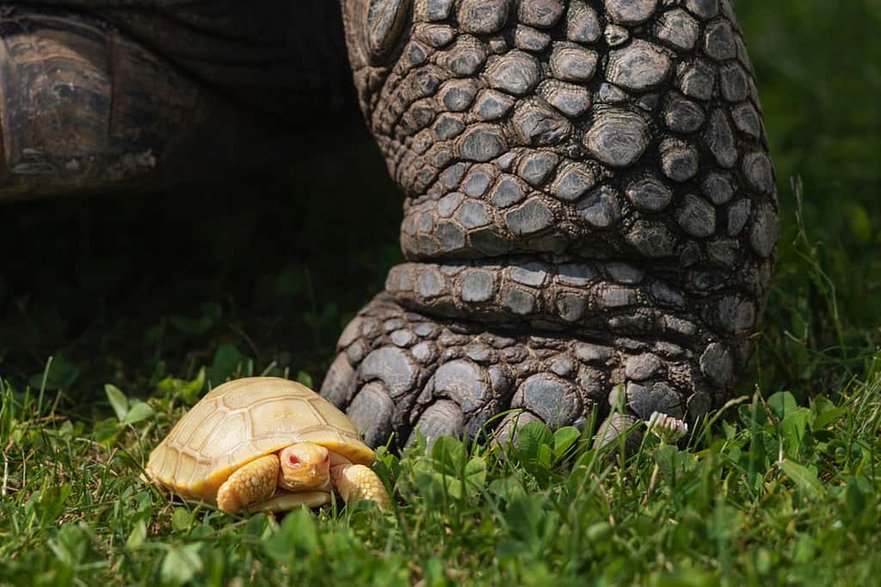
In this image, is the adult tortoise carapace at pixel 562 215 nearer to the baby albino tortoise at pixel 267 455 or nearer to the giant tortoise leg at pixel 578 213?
the giant tortoise leg at pixel 578 213

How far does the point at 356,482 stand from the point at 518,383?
352 mm

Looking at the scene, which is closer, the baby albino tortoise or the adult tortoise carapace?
the baby albino tortoise

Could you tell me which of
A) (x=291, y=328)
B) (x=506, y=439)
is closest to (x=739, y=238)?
(x=506, y=439)

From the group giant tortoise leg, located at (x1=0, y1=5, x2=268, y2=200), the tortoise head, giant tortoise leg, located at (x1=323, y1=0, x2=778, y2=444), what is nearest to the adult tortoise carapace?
giant tortoise leg, located at (x1=323, y1=0, x2=778, y2=444)

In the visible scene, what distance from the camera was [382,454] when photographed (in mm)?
1912

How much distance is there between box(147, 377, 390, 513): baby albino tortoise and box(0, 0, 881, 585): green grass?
0.04 meters

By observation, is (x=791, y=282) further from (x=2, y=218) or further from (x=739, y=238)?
(x=2, y=218)

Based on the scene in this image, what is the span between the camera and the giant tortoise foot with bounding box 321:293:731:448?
195 centimetres

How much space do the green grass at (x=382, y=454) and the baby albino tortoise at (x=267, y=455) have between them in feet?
0.15

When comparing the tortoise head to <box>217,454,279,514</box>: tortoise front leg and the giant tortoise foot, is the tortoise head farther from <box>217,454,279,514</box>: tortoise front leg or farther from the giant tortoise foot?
the giant tortoise foot

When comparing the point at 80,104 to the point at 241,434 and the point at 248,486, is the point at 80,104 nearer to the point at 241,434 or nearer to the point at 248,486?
the point at 241,434

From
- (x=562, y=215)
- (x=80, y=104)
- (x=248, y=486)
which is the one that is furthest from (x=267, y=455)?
(x=80, y=104)

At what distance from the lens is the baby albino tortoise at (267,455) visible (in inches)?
70.1

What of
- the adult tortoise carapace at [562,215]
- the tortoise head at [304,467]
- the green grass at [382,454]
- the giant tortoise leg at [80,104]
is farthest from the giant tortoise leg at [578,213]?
the giant tortoise leg at [80,104]
